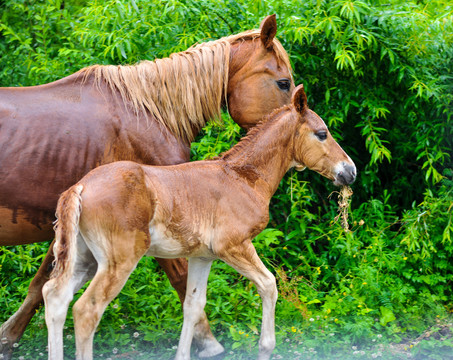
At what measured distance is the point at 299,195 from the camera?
19.7 feet

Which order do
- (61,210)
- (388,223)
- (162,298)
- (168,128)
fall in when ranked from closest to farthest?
(61,210), (168,128), (162,298), (388,223)

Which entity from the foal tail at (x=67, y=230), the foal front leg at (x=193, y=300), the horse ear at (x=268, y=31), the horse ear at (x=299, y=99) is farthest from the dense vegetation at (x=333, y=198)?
the foal tail at (x=67, y=230)

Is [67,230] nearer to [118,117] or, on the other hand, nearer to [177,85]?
[118,117]

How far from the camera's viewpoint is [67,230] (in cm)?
359

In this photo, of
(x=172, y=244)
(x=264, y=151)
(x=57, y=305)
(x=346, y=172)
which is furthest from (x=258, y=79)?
(x=57, y=305)

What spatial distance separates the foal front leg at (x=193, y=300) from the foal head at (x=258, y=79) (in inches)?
44.6

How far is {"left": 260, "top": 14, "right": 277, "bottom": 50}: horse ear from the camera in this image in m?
4.64

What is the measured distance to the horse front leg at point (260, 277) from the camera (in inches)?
159

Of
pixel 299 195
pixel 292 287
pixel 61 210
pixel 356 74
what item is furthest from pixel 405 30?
pixel 61 210

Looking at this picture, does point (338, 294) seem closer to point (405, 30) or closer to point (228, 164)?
point (228, 164)

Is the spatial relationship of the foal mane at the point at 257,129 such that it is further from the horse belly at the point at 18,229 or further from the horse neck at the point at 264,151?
the horse belly at the point at 18,229

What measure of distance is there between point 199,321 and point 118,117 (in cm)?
161

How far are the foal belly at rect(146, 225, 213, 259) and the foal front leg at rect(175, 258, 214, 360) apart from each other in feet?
0.90

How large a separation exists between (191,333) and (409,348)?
177 centimetres
